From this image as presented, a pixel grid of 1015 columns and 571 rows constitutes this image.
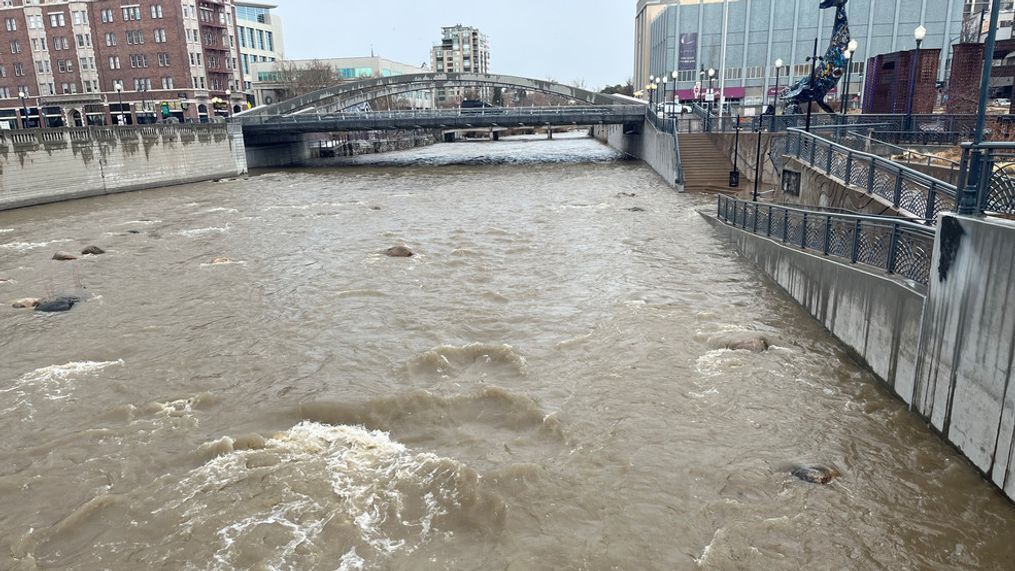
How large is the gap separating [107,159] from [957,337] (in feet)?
146

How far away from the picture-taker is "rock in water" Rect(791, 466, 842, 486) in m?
8.80

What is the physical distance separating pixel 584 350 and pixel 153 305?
11156 mm

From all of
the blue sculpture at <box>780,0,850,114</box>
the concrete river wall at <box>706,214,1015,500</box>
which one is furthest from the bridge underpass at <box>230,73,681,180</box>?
the concrete river wall at <box>706,214,1015,500</box>

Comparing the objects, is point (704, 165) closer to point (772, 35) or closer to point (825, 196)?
point (825, 196)

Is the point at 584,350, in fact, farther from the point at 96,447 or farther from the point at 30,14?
the point at 30,14

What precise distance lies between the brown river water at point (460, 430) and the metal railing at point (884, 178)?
302cm

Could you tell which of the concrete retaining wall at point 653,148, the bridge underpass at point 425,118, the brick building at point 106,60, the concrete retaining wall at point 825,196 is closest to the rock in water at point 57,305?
the concrete retaining wall at point 825,196

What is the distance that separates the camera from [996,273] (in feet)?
26.0

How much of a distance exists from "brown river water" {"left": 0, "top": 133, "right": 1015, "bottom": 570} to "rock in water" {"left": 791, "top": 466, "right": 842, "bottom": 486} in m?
0.12

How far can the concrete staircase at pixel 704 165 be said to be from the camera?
34.8 metres

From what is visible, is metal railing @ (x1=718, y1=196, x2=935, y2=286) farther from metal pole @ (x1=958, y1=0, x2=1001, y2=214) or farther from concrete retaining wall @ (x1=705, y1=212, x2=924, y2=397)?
metal pole @ (x1=958, y1=0, x2=1001, y2=214)

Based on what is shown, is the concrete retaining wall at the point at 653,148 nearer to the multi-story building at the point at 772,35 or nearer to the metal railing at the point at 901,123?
the metal railing at the point at 901,123

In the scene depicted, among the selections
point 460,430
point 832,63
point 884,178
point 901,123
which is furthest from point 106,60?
point 884,178

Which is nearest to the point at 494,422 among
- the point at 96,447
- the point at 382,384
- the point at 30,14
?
the point at 382,384
